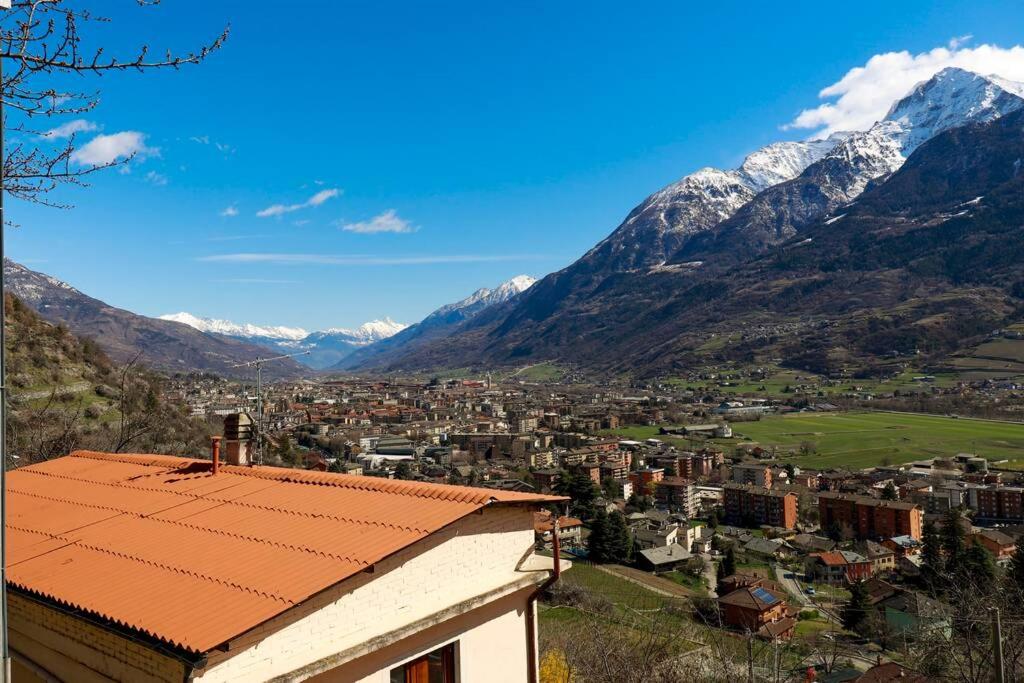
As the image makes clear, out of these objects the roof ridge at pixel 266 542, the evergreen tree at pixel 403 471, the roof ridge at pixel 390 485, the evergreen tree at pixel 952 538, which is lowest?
the evergreen tree at pixel 952 538

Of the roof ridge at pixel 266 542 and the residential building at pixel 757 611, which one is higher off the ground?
the roof ridge at pixel 266 542

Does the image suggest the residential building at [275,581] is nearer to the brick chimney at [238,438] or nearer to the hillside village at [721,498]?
the brick chimney at [238,438]

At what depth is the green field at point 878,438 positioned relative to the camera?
6284 centimetres

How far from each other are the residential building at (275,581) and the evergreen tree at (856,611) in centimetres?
2703

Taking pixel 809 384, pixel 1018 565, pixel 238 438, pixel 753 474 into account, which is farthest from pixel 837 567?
pixel 809 384

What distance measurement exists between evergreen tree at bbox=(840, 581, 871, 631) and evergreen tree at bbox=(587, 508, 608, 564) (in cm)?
1443

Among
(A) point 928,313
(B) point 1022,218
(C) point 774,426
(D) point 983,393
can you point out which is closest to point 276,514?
(C) point 774,426

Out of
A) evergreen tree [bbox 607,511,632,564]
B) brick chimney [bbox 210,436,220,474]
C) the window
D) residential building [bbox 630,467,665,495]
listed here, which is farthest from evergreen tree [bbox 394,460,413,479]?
the window

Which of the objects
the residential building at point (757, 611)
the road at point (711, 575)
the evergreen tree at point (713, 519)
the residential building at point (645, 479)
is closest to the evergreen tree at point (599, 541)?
the road at point (711, 575)

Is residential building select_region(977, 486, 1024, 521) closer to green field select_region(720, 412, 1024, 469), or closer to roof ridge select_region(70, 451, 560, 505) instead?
green field select_region(720, 412, 1024, 469)

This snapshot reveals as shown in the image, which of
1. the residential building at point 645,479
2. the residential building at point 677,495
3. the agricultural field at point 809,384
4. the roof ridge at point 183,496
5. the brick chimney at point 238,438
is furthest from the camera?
the agricultural field at point 809,384

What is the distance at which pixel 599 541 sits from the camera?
40.6 meters

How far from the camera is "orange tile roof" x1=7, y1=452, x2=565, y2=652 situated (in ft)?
12.3

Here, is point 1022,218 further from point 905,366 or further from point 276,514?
point 276,514
